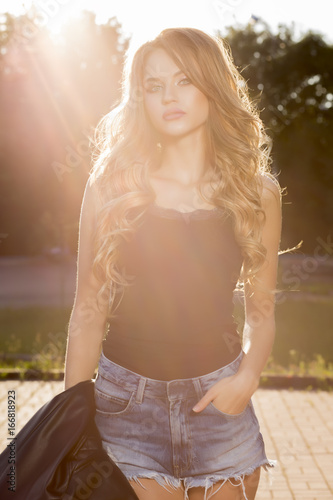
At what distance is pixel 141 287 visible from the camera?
8.22 feet

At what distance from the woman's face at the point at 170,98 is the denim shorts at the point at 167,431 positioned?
97cm

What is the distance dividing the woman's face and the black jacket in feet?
3.64

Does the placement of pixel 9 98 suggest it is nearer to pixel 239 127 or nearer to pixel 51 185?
pixel 51 185

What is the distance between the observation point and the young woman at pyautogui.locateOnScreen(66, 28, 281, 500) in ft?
7.80

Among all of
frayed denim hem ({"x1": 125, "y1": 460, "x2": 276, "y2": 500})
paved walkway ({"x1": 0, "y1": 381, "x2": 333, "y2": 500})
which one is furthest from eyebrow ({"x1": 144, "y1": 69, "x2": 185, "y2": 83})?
paved walkway ({"x1": 0, "y1": 381, "x2": 333, "y2": 500})

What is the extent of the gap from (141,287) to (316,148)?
35647 millimetres

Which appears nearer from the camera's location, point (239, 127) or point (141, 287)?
point (141, 287)

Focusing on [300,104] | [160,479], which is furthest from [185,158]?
[300,104]

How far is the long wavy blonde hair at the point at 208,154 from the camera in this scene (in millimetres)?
2566

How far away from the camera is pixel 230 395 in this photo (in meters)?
2.39

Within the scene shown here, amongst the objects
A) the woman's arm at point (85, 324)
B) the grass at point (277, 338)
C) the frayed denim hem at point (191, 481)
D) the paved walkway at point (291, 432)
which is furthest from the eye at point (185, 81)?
the grass at point (277, 338)

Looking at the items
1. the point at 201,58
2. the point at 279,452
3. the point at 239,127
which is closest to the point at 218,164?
the point at 239,127

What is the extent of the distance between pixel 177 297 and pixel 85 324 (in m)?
0.37

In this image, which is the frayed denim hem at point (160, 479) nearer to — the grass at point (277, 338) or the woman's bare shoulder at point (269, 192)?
the woman's bare shoulder at point (269, 192)
